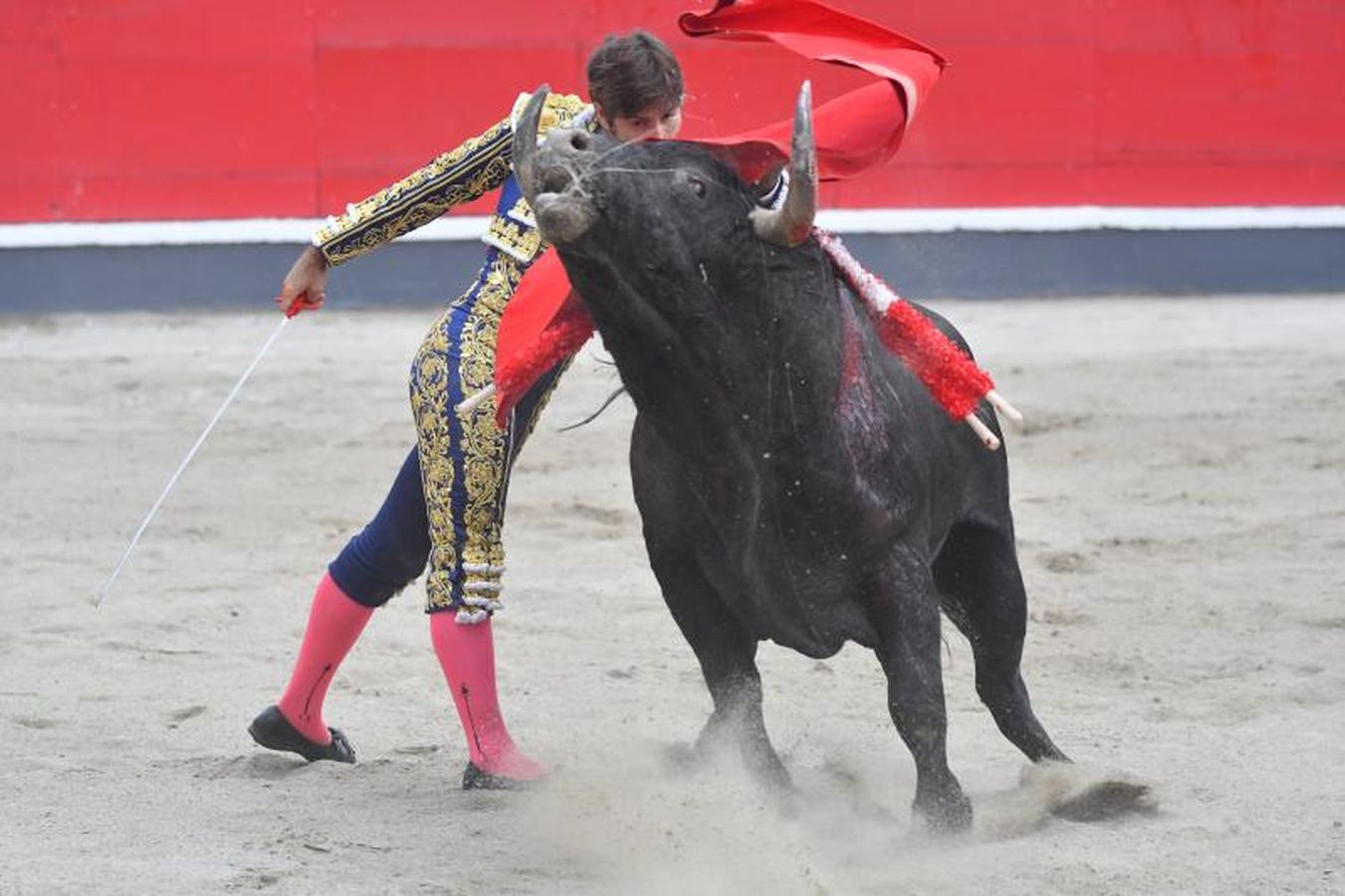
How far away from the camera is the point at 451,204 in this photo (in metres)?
3.13

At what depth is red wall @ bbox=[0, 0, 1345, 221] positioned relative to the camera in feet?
26.0

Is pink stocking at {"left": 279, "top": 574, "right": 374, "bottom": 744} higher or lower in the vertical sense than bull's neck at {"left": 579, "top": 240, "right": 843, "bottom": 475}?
lower

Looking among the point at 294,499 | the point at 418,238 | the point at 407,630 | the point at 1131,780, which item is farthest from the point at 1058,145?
the point at 1131,780

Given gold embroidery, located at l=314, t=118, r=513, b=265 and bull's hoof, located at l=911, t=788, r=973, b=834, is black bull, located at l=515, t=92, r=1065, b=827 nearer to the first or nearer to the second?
bull's hoof, located at l=911, t=788, r=973, b=834

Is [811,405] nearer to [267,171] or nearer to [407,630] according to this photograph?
[407,630]

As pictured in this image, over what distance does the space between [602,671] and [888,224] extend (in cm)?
463

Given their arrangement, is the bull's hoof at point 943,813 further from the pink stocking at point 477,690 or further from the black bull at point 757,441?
the pink stocking at point 477,690

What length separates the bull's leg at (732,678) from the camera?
9.91 feet

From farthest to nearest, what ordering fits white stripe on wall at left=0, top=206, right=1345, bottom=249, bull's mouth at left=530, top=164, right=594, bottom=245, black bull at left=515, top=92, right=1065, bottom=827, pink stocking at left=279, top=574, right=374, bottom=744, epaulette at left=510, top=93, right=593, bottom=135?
white stripe on wall at left=0, top=206, right=1345, bottom=249, pink stocking at left=279, top=574, right=374, bottom=744, epaulette at left=510, top=93, right=593, bottom=135, black bull at left=515, top=92, right=1065, bottom=827, bull's mouth at left=530, top=164, right=594, bottom=245

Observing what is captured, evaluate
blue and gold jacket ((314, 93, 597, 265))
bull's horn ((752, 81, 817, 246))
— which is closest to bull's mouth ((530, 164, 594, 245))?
bull's horn ((752, 81, 817, 246))

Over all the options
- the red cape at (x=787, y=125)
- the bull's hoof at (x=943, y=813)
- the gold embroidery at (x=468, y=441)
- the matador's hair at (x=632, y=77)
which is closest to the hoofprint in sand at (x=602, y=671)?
Result: the bull's hoof at (x=943, y=813)

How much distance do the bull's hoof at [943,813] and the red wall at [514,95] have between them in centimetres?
491

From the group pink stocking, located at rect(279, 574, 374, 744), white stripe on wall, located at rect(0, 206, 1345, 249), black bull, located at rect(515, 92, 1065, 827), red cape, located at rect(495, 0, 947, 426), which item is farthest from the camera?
white stripe on wall, located at rect(0, 206, 1345, 249)

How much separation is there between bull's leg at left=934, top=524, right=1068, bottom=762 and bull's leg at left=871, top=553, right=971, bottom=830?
1.19ft
